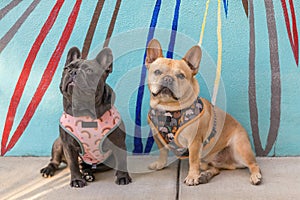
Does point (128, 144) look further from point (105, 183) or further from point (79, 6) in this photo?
point (79, 6)

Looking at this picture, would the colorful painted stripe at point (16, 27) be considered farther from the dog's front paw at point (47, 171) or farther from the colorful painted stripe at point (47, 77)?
the dog's front paw at point (47, 171)

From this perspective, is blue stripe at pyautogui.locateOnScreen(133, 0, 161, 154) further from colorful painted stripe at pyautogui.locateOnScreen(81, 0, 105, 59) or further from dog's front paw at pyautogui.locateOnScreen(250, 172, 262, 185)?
dog's front paw at pyautogui.locateOnScreen(250, 172, 262, 185)

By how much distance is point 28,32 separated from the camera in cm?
403

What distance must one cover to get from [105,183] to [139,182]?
24 cm

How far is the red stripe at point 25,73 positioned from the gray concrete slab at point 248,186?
141 cm

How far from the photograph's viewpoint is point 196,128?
11.7 feet

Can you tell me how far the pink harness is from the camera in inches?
136

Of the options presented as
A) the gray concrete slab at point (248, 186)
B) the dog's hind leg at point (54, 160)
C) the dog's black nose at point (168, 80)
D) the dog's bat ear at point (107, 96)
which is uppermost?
the dog's black nose at point (168, 80)

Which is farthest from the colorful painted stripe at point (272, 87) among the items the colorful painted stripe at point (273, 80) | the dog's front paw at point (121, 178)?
the dog's front paw at point (121, 178)

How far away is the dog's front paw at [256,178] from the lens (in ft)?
11.5

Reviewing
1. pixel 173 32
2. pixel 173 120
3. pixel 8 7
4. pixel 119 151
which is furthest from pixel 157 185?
pixel 8 7

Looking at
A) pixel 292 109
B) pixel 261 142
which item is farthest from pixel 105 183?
pixel 292 109

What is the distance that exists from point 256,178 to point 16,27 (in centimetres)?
212

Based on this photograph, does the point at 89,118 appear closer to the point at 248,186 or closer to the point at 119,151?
the point at 119,151
